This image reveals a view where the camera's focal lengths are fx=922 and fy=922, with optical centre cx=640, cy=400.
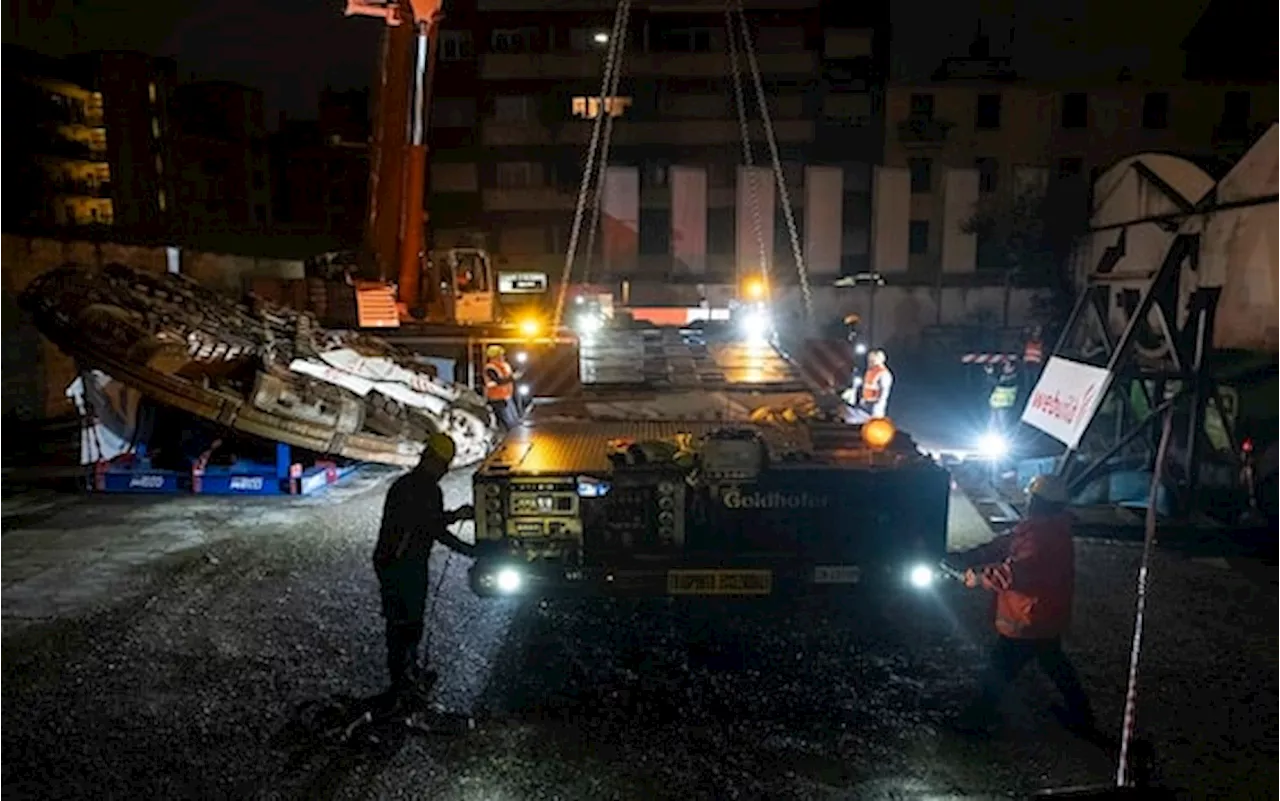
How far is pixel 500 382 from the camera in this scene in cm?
1376

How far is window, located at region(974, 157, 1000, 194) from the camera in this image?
121 feet

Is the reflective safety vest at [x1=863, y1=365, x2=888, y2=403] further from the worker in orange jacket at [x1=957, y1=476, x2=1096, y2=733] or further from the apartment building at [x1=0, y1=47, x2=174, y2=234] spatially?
the apartment building at [x1=0, y1=47, x2=174, y2=234]

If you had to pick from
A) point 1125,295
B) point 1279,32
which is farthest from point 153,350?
point 1279,32

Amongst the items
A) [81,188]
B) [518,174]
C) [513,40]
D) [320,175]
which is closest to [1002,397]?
[518,174]

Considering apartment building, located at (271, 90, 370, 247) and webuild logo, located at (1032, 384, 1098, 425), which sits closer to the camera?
webuild logo, located at (1032, 384, 1098, 425)

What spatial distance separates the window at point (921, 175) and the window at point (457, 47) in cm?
2107

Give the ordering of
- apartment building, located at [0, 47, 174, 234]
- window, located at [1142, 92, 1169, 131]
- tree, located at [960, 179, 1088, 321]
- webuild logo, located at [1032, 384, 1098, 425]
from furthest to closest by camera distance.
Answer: apartment building, located at [0, 47, 174, 234]
window, located at [1142, 92, 1169, 131]
tree, located at [960, 179, 1088, 321]
webuild logo, located at [1032, 384, 1098, 425]

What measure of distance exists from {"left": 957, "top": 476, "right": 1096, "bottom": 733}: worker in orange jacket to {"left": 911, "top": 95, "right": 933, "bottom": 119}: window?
A: 117ft

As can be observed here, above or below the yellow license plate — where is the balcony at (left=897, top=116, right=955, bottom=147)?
above

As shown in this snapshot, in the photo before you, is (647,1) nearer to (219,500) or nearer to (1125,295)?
(1125,295)

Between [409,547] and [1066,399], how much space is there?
8.13m

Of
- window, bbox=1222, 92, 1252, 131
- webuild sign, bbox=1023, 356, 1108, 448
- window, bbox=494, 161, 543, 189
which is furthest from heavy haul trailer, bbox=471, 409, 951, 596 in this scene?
window, bbox=494, 161, 543, 189

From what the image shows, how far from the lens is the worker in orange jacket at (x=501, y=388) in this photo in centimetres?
1366

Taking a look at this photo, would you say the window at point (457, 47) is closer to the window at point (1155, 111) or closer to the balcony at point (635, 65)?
→ the balcony at point (635, 65)
